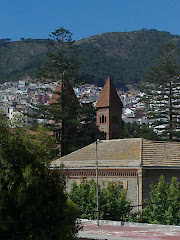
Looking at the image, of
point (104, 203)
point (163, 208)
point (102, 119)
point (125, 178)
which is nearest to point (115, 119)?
point (102, 119)

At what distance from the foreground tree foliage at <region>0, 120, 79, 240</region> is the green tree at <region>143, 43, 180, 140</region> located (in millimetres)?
37205

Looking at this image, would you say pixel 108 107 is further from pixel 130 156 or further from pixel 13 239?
pixel 13 239

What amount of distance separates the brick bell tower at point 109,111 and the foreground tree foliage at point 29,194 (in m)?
43.0

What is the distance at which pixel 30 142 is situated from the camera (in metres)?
12.6

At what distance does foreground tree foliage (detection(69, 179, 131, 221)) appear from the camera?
22.5m

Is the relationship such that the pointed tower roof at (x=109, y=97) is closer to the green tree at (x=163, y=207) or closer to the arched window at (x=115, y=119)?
the arched window at (x=115, y=119)

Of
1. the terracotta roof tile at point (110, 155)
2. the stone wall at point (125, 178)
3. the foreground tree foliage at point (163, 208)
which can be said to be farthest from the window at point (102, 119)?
the foreground tree foliage at point (163, 208)

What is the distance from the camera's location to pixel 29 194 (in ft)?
37.9

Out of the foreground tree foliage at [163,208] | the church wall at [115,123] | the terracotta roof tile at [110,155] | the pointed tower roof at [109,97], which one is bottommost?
the foreground tree foliage at [163,208]

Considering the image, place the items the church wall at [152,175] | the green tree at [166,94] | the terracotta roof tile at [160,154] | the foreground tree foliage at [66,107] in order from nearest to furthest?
the church wall at [152,175] → the terracotta roof tile at [160,154] → the foreground tree foliage at [66,107] → the green tree at [166,94]

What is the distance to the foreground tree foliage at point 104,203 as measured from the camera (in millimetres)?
22453

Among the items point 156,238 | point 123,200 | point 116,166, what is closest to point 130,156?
point 116,166

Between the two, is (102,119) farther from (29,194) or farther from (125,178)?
(29,194)

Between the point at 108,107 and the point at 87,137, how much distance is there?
32.5 ft
